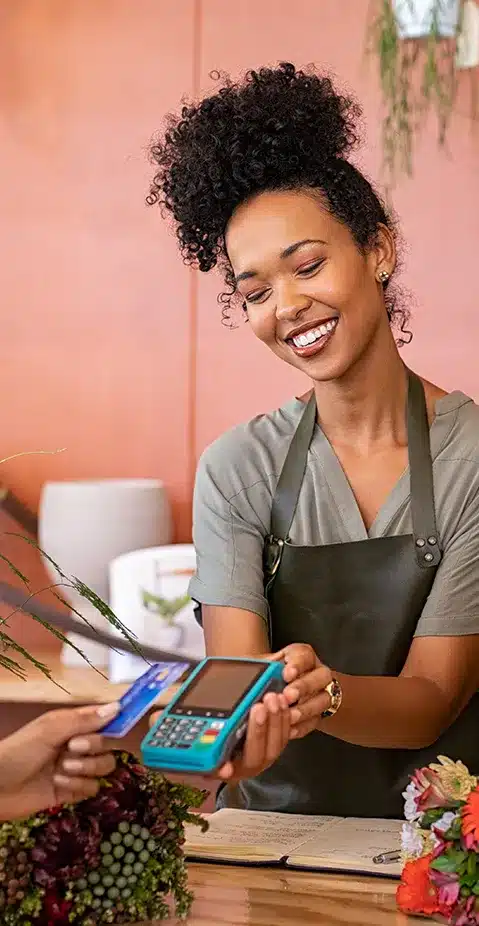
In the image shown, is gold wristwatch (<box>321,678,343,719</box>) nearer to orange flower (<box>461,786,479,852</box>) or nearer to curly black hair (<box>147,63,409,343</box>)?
orange flower (<box>461,786,479,852</box>)

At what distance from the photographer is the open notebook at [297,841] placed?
1.44 meters

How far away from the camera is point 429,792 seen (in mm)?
1268

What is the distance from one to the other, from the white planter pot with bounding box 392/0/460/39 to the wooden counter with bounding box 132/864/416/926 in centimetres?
247

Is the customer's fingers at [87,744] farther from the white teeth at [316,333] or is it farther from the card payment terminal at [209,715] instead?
the white teeth at [316,333]

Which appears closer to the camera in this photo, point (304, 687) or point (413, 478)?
point (304, 687)

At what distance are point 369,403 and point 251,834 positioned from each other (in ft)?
2.17

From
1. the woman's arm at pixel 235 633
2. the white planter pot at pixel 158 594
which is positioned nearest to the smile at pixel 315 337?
the woman's arm at pixel 235 633

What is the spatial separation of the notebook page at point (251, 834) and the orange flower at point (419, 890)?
0.73 ft

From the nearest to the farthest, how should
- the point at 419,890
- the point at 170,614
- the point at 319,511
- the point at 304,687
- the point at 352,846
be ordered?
the point at 419,890 < the point at 304,687 < the point at 352,846 < the point at 319,511 < the point at 170,614

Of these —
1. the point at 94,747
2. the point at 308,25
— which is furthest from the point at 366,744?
the point at 308,25

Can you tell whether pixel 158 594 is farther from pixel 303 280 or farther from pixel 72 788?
pixel 72 788

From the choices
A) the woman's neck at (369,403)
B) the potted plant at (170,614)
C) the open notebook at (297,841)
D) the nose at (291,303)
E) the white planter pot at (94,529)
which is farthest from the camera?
the white planter pot at (94,529)

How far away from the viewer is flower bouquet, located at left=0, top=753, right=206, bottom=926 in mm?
1166

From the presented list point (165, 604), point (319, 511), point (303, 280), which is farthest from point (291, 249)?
point (165, 604)
